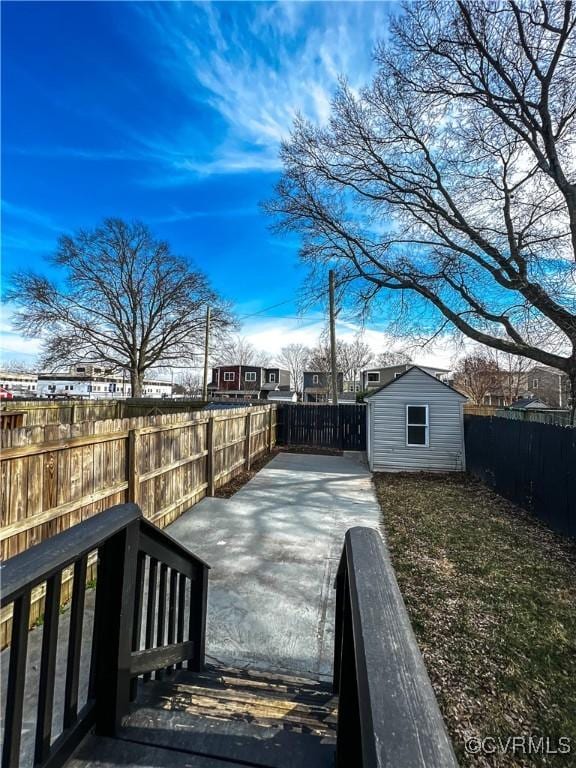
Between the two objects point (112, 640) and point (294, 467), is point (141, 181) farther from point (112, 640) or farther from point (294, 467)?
point (112, 640)

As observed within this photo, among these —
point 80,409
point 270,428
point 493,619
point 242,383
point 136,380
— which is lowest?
point 493,619

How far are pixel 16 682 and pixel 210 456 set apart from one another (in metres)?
5.64

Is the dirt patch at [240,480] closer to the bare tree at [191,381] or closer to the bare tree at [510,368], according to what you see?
the bare tree at [510,368]

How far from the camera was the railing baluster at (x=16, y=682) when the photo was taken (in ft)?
2.59

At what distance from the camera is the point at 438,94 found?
31.7 ft

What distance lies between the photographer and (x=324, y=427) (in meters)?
14.0

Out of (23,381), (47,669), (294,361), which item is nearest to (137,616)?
(47,669)

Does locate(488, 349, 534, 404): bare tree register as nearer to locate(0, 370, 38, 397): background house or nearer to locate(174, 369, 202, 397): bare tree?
locate(174, 369, 202, 397): bare tree

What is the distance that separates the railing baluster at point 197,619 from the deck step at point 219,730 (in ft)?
1.08

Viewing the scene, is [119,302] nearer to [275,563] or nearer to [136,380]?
[136,380]

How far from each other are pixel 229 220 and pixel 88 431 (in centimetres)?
1240

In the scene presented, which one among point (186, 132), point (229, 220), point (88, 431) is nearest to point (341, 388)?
point (229, 220)

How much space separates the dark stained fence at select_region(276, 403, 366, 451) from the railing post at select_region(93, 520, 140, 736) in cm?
1274

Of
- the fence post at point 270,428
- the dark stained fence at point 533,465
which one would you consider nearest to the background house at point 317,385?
the fence post at point 270,428
